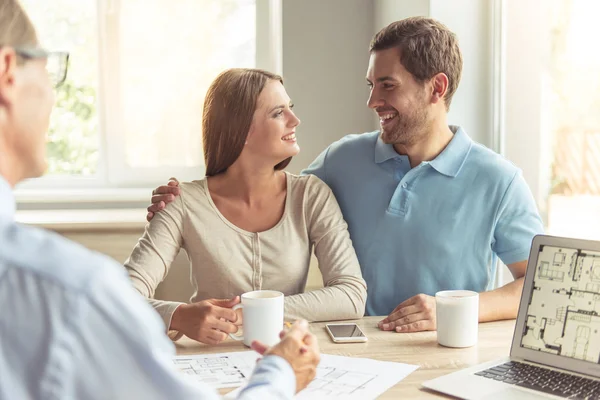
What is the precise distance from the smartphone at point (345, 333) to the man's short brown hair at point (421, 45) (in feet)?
2.66

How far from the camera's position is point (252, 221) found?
76.6 inches

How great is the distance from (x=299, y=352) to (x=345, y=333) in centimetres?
55

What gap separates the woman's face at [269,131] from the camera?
1979 mm

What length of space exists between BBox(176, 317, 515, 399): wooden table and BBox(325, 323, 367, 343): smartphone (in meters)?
0.01

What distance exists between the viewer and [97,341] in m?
0.64

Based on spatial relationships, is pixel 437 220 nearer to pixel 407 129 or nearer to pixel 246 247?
pixel 407 129

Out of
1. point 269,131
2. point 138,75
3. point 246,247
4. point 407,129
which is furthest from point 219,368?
point 138,75

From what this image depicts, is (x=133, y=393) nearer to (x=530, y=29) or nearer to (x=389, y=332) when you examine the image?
(x=389, y=332)

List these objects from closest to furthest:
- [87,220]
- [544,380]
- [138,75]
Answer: [544,380], [87,220], [138,75]

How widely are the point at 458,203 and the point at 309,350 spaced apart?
102 cm

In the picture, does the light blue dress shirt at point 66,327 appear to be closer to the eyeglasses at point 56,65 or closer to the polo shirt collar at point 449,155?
the eyeglasses at point 56,65

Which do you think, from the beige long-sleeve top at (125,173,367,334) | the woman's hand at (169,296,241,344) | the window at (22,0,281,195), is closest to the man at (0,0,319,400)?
the woman's hand at (169,296,241,344)

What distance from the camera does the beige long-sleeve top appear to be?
72.8 inches

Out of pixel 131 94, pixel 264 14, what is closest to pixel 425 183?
pixel 264 14
